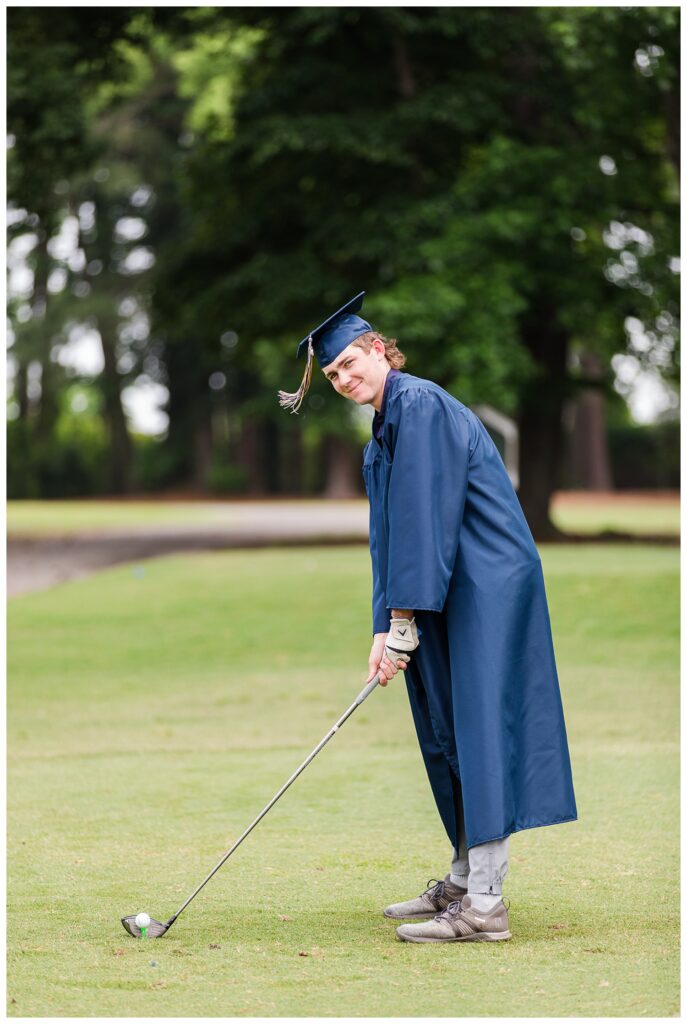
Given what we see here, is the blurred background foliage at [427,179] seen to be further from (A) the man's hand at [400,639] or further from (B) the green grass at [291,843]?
(A) the man's hand at [400,639]

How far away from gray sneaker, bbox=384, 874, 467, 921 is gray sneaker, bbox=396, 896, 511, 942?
0.86 feet

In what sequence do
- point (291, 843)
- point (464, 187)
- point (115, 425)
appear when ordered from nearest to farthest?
point (291, 843) → point (464, 187) → point (115, 425)

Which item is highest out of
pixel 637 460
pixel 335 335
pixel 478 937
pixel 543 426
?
pixel 335 335

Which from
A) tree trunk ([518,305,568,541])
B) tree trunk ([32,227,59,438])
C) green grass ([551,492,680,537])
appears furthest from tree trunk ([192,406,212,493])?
tree trunk ([518,305,568,541])

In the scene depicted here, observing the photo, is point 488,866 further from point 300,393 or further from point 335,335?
point 335,335

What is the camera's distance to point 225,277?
24.9m

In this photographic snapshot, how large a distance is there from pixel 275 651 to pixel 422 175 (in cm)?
1102

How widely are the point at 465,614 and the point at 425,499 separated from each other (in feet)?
1.32

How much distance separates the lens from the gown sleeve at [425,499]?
15.5 feet

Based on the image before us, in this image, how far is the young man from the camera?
15.6 feet

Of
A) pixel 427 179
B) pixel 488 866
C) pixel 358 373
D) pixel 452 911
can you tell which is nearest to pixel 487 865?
pixel 488 866

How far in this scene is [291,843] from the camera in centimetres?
630

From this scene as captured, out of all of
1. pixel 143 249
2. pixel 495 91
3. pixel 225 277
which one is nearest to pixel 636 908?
pixel 495 91

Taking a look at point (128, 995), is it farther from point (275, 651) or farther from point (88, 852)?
point (275, 651)
